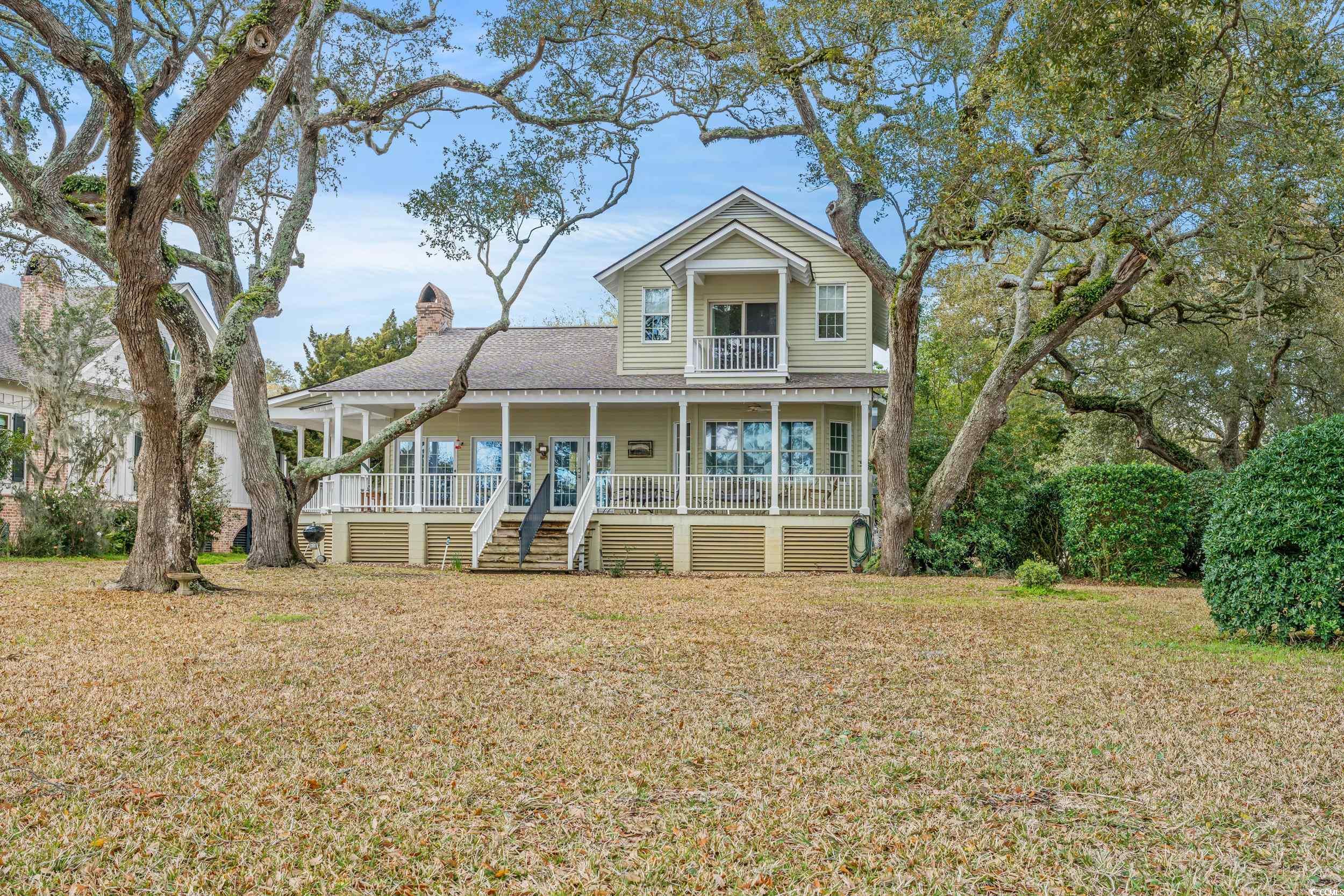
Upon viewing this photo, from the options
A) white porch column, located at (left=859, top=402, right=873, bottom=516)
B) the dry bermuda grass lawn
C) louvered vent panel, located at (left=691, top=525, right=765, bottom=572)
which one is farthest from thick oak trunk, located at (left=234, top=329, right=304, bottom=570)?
white porch column, located at (left=859, top=402, right=873, bottom=516)

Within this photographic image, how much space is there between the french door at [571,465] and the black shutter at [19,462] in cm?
1068

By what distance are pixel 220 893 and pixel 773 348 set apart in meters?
19.0

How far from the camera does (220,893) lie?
314cm

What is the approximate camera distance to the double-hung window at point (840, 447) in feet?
70.5

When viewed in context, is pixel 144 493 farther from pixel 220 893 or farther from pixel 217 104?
pixel 220 893

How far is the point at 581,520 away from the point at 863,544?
5.52 metres

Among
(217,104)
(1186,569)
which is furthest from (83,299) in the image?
(1186,569)

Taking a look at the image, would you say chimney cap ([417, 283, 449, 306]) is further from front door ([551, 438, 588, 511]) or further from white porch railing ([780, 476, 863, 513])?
white porch railing ([780, 476, 863, 513])

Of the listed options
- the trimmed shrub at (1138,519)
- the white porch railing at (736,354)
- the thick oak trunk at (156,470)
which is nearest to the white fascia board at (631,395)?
the white porch railing at (736,354)

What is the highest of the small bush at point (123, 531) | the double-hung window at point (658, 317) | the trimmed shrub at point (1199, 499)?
the double-hung window at point (658, 317)

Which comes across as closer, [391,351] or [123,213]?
[123,213]

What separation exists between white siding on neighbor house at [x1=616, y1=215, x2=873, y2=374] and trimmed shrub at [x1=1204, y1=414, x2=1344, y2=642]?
12773 mm

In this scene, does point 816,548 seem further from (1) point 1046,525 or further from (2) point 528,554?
(2) point 528,554

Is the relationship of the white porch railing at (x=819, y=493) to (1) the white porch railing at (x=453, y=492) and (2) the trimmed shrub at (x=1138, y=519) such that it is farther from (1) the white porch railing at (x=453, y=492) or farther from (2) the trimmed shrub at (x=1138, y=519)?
(1) the white porch railing at (x=453, y=492)
